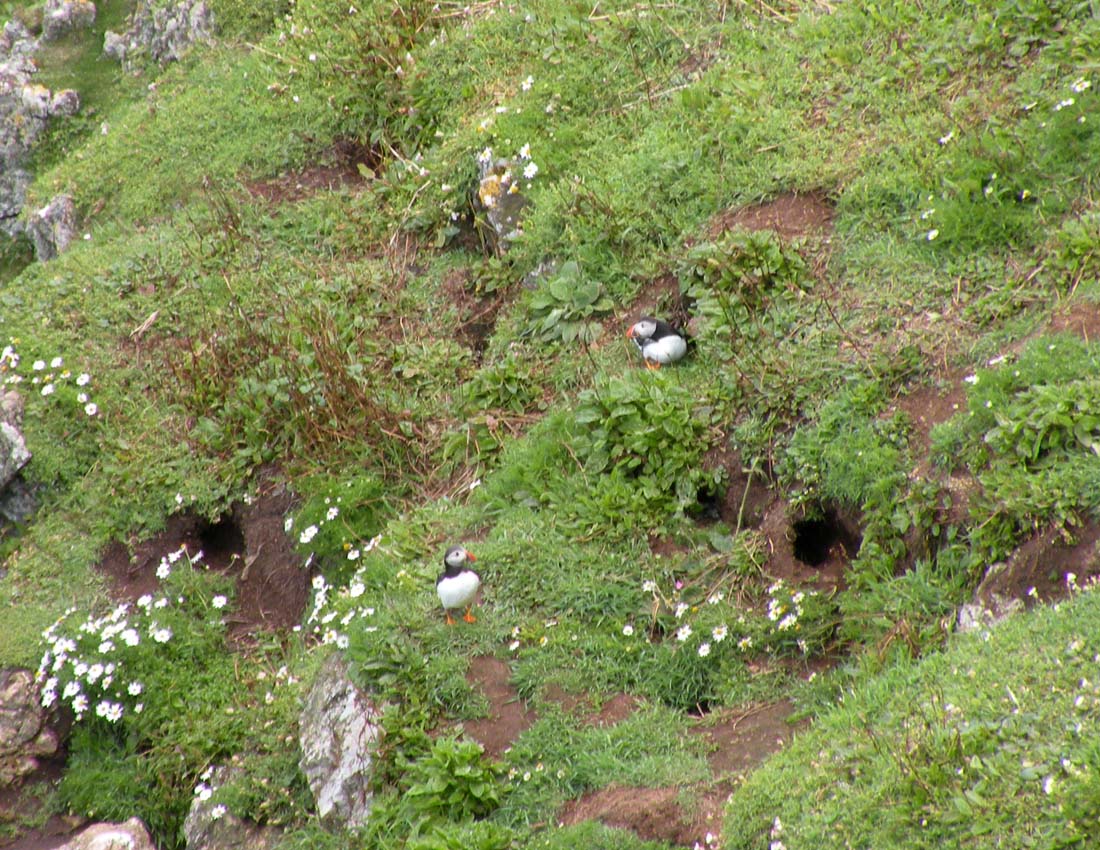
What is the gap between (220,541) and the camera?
814cm

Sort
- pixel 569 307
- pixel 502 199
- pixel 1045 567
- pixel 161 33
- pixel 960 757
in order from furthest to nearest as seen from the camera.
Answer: pixel 161 33 < pixel 502 199 < pixel 569 307 < pixel 1045 567 < pixel 960 757

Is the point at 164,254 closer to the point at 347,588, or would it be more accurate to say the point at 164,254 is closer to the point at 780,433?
the point at 347,588

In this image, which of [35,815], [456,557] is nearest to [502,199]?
[456,557]

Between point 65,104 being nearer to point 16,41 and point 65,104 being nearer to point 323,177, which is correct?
point 16,41

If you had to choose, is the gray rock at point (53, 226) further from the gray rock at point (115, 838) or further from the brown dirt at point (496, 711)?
the brown dirt at point (496, 711)

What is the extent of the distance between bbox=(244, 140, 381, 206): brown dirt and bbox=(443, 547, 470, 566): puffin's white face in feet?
16.6

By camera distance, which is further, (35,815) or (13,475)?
(13,475)

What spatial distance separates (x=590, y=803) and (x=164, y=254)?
6.72 meters

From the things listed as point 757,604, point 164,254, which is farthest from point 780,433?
point 164,254

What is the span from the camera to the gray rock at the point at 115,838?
20.1 feet

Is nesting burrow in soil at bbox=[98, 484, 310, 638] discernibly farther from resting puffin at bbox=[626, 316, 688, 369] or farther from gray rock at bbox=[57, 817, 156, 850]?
resting puffin at bbox=[626, 316, 688, 369]

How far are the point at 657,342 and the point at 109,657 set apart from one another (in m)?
3.92

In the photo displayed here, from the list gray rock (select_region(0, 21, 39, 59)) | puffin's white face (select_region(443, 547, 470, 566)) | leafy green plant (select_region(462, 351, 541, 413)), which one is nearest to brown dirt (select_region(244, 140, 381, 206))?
leafy green plant (select_region(462, 351, 541, 413))

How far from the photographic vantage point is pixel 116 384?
8750 millimetres
